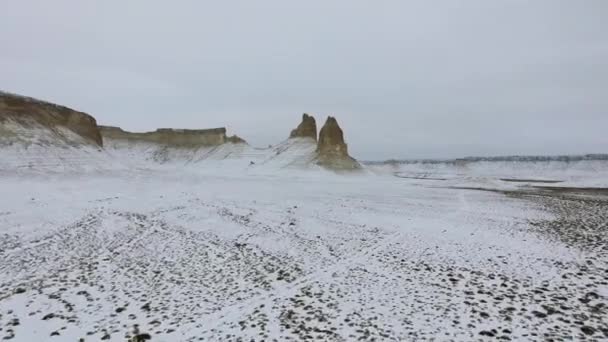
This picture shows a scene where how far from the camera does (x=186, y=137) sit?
10650 centimetres

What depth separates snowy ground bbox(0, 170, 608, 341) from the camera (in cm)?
700

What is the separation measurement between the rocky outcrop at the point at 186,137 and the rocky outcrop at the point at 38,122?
134ft

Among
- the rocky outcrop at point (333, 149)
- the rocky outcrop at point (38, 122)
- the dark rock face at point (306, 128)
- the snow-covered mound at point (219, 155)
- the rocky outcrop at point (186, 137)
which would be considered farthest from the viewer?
the rocky outcrop at point (186, 137)

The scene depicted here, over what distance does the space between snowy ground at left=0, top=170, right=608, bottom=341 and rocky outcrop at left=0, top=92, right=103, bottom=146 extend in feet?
116

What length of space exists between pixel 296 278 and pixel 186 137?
106357 mm

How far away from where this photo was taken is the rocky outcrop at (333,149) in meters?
80.9

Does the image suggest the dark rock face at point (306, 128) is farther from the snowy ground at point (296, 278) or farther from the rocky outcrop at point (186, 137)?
the snowy ground at point (296, 278)

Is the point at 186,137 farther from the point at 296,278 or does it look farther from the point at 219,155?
the point at 296,278

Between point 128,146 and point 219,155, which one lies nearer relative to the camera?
point 219,155

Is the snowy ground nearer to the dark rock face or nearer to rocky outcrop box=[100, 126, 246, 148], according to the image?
the dark rock face

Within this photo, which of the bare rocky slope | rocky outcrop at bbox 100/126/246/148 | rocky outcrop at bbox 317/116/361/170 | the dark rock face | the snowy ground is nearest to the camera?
the snowy ground

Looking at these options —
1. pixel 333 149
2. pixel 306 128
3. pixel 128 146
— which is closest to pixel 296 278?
pixel 333 149

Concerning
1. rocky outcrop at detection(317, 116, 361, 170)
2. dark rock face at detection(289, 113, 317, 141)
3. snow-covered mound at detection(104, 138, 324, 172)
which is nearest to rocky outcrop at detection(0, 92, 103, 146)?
snow-covered mound at detection(104, 138, 324, 172)

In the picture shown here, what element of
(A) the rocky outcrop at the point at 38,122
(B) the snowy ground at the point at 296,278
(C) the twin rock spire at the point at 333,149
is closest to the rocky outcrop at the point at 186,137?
(C) the twin rock spire at the point at 333,149
